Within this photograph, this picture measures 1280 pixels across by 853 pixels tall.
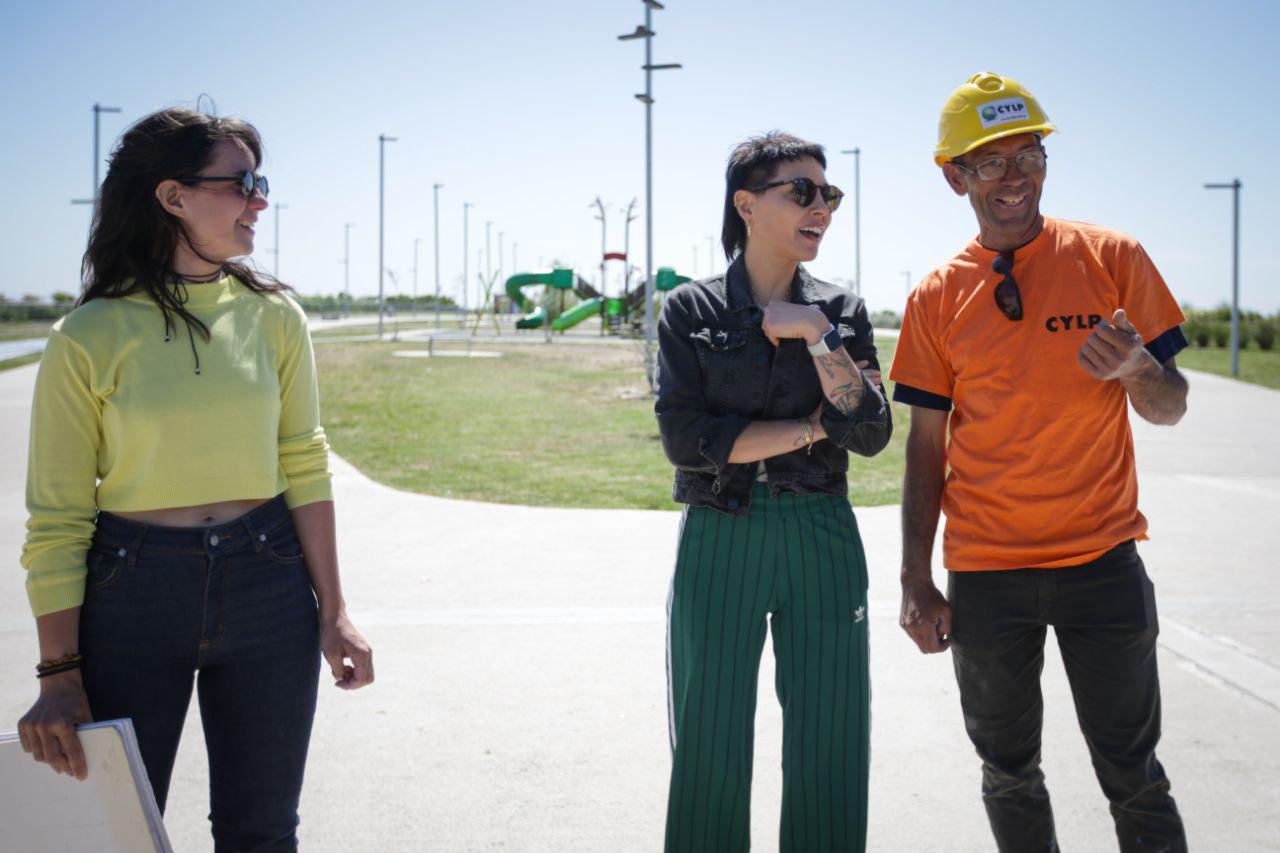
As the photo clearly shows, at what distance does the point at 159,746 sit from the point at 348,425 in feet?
42.7

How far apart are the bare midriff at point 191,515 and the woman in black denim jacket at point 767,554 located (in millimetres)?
976

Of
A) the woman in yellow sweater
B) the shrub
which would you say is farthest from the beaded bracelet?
the shrub

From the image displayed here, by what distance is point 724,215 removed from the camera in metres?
2.74

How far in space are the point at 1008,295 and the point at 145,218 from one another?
1903mm

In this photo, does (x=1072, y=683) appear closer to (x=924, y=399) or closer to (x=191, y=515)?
(x=924, y=399)

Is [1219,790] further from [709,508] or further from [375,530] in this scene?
[375,530]

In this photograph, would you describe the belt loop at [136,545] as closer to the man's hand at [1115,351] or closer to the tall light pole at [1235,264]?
the man's hand at [1115,351]

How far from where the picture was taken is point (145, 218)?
216cm

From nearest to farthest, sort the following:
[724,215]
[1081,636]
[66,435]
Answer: [66,435]
[1081,636]
[724,215]

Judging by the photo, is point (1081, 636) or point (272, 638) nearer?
point (272, 638)

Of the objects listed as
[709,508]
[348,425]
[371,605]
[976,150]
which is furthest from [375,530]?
[348,425]

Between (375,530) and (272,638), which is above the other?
(272,638)

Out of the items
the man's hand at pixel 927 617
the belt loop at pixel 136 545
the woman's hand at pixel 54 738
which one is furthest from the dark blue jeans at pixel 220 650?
the man's hand at pixel 927 617

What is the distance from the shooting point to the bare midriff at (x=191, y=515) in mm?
2102
